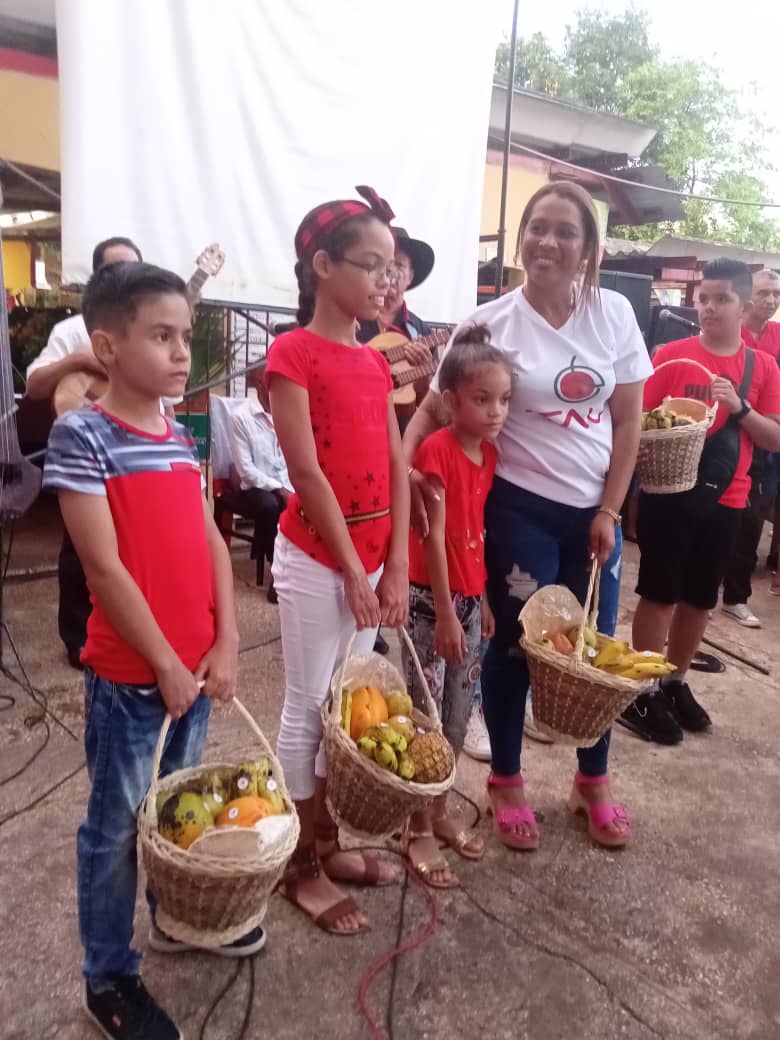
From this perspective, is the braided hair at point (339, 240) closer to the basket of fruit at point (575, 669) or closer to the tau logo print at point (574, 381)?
the tau logo print at point (574, 381)

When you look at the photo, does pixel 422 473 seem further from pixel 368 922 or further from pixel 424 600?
pixel 368 922

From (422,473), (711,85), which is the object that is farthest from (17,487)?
(711,85)

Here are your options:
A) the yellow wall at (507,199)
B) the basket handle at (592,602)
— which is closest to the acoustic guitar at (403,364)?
the basket handle at (592,602)

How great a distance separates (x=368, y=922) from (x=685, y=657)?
83.3 inches

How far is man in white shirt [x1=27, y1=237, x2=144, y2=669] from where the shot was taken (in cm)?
298

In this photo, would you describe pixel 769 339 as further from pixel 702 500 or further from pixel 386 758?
pixel 386 758

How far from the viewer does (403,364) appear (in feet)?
12.5

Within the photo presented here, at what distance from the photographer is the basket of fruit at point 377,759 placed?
5.77ft

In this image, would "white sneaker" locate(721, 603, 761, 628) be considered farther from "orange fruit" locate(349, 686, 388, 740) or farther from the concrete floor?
"orange fruit" locate(349, 686, 388, 740)

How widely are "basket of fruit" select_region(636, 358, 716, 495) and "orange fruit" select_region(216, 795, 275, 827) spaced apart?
76.9 inches

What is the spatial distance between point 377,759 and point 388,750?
0.03m

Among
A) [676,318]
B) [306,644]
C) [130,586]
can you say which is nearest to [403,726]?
[306,644]

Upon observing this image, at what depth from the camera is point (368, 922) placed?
2.11 metres

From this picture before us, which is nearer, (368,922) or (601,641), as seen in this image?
(368,922)
